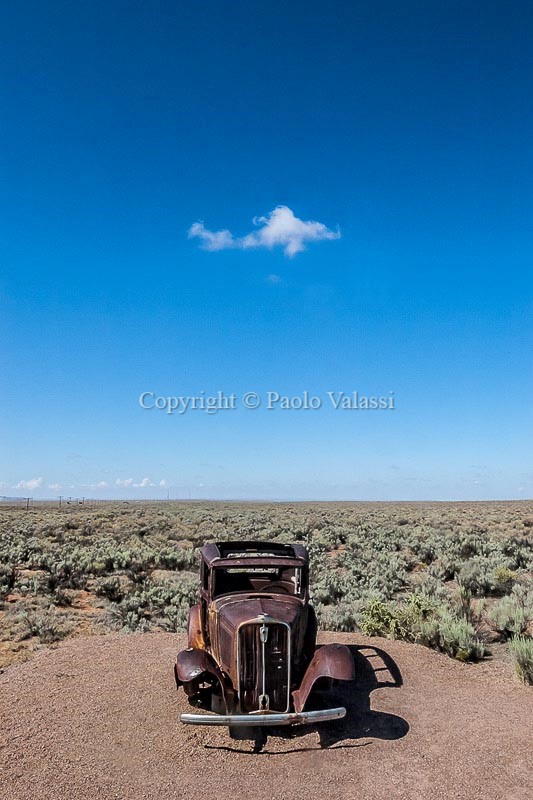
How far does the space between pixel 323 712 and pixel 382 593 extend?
9.83 meters

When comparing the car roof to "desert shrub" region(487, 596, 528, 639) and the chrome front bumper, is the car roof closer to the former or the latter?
the chrome front bumper

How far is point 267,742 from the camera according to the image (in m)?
7.07

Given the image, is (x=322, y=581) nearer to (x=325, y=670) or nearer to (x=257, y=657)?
(x=325, y=670)

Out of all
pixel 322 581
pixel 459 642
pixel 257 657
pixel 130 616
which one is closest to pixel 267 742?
pixel 257 657

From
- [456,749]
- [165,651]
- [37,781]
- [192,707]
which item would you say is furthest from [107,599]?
[456,749]

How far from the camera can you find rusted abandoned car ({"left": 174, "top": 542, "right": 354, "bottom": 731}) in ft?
22.8

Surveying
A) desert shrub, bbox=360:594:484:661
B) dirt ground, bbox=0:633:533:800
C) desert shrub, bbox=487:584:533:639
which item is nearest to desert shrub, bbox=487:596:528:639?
desert shrub, bbox=487:584:533:639

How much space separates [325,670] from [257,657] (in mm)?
867

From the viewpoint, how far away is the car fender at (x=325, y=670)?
705cm

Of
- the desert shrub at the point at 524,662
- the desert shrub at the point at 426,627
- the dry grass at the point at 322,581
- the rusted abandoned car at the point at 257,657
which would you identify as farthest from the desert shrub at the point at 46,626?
the desert shrub at the point at 524,662

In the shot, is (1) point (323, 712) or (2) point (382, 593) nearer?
(1) point (323, 712)

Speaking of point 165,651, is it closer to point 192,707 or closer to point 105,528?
point 192,707

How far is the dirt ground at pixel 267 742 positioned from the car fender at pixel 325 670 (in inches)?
21.9

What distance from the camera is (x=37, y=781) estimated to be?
20.7 ft
